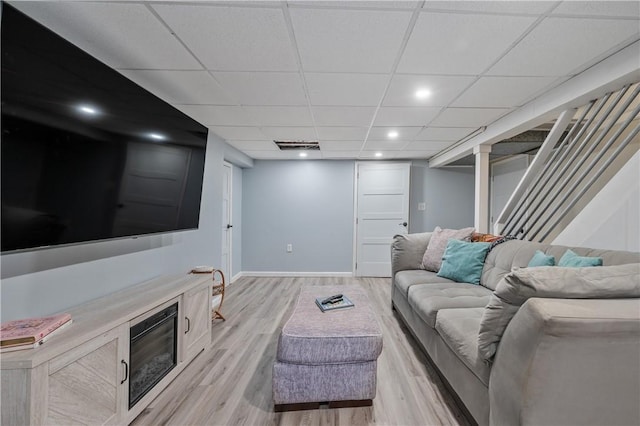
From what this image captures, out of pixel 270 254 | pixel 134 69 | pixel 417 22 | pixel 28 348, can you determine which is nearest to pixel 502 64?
pixel 417 22

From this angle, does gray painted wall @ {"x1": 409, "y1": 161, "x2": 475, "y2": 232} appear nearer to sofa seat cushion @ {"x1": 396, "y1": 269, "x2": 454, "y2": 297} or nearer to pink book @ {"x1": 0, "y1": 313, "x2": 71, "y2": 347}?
sofa seat cushion @ {"x1": 396, "y1": 269, "x2": 454, "y2": 297}

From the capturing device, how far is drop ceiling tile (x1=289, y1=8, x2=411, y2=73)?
1.36m

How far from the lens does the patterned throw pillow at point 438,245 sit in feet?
9.49

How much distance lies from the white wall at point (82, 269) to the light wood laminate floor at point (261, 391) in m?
0.79

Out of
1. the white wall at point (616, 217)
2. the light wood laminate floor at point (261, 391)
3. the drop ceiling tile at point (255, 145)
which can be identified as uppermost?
the drop ceiling tile at point (255, 145)

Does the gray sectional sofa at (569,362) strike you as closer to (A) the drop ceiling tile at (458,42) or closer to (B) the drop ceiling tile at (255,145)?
(A) the drop ceiling tile at (458,42)

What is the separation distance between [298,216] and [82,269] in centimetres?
355

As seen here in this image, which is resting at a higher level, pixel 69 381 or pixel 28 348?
pixel 28 348

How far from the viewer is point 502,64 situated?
71.0 inches

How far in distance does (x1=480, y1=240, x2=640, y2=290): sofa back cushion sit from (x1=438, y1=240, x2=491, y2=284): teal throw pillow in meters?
0.06

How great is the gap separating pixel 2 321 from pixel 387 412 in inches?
79.2

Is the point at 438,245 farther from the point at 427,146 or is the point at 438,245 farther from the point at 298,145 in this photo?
the point at 298,145

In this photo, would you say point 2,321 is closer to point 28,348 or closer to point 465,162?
point 28,348

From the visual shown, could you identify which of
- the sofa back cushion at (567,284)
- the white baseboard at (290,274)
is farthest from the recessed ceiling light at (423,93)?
the white baseboard at (290,274)
